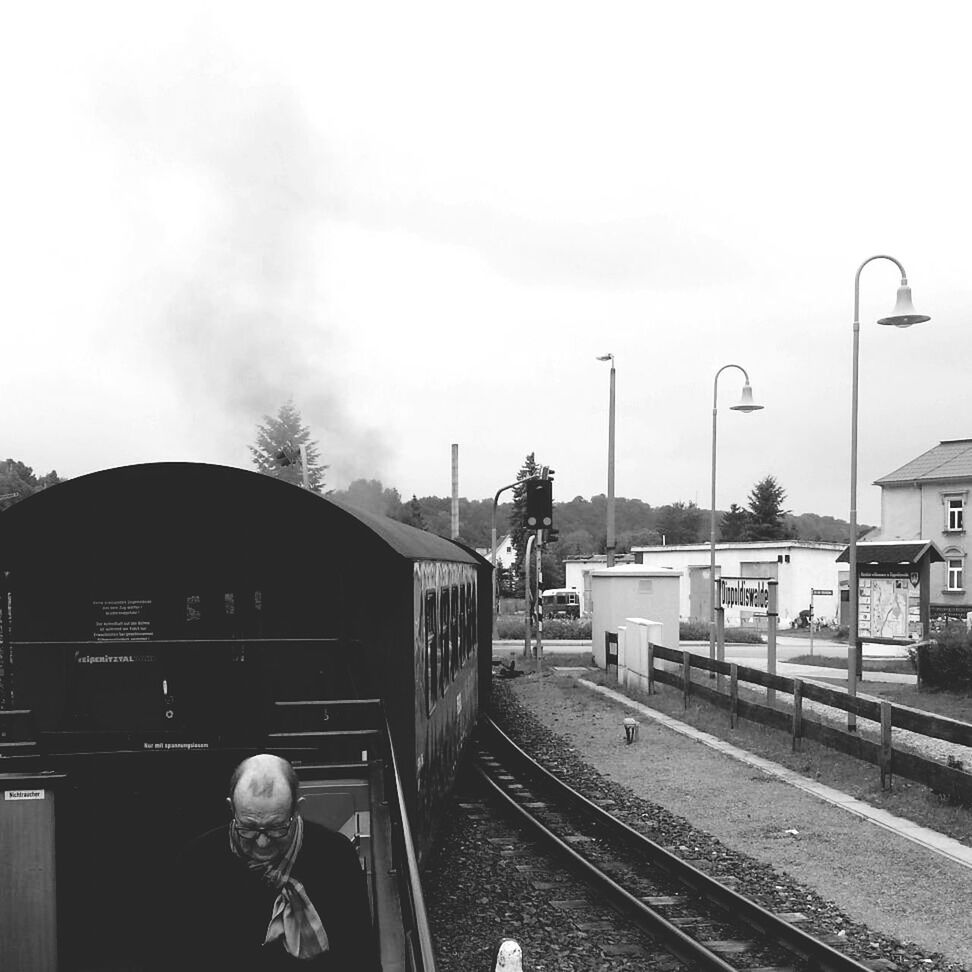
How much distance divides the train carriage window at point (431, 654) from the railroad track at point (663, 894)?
6.50 ft

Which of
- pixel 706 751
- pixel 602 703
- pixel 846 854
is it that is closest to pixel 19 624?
pixel 846 854

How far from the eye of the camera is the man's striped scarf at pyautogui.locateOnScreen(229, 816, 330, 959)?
304cm

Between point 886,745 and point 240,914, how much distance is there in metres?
10.5

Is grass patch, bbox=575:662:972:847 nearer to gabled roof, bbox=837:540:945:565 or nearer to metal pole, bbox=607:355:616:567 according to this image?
gabled roof, bbox=837:540:945:565

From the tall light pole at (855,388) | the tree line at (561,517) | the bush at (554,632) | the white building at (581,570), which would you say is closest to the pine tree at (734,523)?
the tree line at (561,517)

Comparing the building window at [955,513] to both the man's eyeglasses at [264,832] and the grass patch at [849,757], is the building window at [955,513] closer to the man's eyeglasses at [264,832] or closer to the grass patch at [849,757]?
the grass patch at [849,757]

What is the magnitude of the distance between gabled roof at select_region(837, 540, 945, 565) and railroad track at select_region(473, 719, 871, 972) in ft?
48.5

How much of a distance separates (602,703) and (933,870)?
39.0 ft

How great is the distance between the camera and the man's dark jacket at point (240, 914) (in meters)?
3.02

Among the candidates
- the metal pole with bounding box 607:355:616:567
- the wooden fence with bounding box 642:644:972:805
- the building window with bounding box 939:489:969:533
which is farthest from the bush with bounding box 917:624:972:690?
the building window with bounding box 939:489:969:533

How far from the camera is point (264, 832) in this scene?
306cm

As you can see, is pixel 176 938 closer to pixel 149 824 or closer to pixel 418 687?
pixel 149 824

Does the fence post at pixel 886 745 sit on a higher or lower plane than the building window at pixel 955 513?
lower

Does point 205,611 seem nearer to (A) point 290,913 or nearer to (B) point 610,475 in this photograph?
(A) point 290,913
